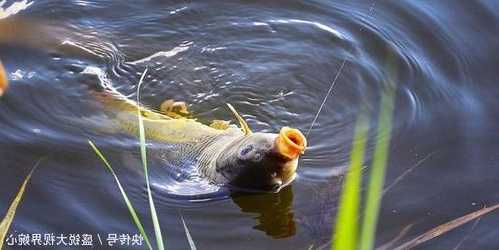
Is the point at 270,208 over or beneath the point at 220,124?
beneath

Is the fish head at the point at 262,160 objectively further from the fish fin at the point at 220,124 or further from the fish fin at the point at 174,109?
the fish fin at the point at 174,109

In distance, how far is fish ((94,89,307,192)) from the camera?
3.66 meters

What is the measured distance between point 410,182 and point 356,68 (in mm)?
1033

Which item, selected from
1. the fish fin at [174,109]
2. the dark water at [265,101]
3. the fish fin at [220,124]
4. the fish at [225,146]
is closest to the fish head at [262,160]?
Answer: the fish at [225,146]

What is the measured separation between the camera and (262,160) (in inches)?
147

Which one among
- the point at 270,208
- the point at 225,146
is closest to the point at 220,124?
the point at 225,146

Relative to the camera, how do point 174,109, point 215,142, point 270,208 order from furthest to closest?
point 174,109 < point 215,142 < point 270,208

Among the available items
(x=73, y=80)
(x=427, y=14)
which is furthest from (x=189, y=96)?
(x=427, y=14)

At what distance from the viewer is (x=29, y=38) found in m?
5.15

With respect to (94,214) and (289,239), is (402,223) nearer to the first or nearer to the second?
(289,239)

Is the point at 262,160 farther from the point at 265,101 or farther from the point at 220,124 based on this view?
the point at 265,101

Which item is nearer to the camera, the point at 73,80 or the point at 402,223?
the point at 402,223

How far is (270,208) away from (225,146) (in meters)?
0.38

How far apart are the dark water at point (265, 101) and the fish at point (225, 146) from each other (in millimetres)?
86
